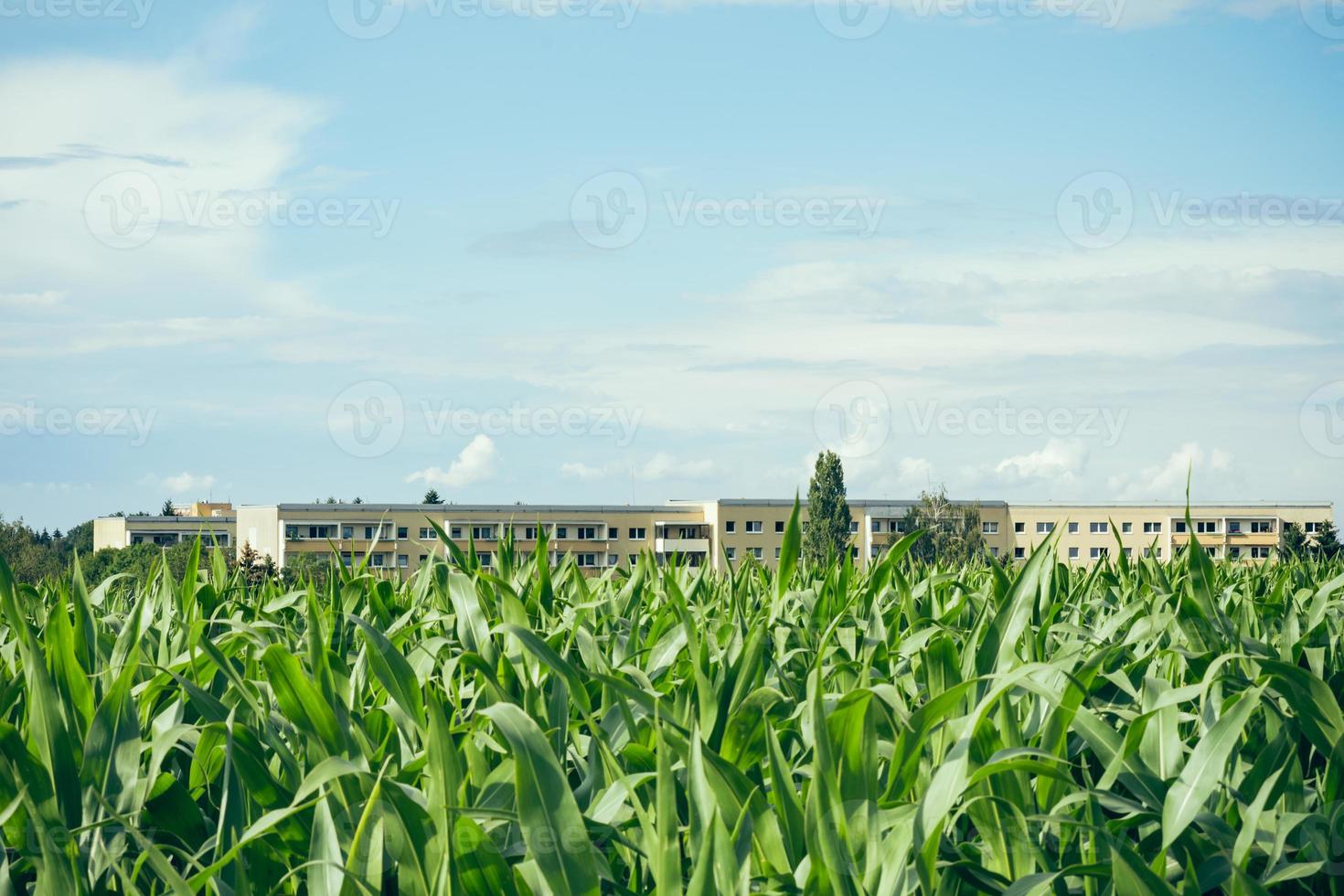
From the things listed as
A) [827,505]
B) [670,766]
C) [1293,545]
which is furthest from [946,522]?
[670,766]

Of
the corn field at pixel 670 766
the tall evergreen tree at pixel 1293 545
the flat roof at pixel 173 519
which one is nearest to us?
the corn field at pixel 670 766

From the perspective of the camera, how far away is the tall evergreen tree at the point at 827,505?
70.1 meters

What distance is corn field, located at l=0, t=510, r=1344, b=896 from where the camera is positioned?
4.00ft

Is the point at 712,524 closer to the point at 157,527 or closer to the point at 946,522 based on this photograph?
the point at 946,522

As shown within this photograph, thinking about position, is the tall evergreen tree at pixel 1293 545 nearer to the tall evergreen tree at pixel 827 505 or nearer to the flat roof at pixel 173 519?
the tall evergreen tree at pixel 827 505

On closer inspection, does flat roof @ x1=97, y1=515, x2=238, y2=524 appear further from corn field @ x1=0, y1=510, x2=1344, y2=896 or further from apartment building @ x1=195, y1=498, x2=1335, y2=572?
corn field @ x1=0, y1=510, x2=1344, y2=896

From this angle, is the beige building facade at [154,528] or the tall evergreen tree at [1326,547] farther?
the beige building facade at [154,528]

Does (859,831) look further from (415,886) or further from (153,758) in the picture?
(153,758)

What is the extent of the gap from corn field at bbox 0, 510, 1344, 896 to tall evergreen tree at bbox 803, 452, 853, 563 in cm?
6592

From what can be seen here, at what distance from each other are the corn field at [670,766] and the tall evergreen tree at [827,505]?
6592cm

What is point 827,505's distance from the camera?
73.4 metres

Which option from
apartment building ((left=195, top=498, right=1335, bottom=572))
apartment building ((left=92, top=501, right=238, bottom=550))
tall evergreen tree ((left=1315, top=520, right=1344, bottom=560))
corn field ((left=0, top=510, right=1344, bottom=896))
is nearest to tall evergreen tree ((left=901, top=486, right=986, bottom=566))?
apartment building ((left=195, top=498, right=1335, bottom=572))

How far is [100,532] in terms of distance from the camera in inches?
4090

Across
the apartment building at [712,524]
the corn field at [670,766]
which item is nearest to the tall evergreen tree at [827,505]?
the apartment building at [712,524]
